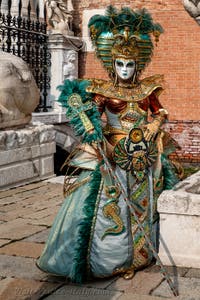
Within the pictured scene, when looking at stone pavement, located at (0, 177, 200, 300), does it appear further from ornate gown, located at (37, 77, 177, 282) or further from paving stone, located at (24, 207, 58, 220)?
paving stone, located at (24, 207, 58, 220)

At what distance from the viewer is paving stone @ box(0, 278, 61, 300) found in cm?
395

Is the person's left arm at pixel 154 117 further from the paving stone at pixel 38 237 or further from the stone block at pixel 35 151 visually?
the stone block at pixel 35 151

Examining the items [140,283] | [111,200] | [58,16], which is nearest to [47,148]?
[58,16]

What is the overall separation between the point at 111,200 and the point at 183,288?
2.81ft

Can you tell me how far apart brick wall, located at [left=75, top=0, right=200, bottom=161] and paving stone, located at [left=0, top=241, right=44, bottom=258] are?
786cm

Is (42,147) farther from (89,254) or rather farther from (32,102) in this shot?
(89,254)

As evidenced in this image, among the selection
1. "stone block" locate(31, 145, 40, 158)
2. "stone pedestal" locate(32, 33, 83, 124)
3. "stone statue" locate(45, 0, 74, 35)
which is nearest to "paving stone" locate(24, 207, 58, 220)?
"stone block" locate(31, 145, 40, 158)

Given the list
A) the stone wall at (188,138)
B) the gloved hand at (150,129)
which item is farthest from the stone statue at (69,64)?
the gloved hand at (150,129)

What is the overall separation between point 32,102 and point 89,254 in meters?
5.13

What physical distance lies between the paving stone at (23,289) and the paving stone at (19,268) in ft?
0.39

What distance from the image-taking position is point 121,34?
14.4 ft

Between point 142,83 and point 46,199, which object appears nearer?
point 142,83

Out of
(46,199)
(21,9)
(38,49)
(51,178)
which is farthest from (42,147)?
(21,9)

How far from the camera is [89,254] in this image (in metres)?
4.09
